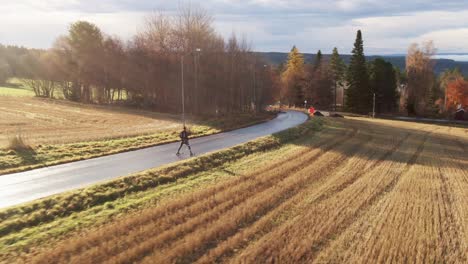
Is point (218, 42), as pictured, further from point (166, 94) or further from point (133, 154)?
point (133, 154)

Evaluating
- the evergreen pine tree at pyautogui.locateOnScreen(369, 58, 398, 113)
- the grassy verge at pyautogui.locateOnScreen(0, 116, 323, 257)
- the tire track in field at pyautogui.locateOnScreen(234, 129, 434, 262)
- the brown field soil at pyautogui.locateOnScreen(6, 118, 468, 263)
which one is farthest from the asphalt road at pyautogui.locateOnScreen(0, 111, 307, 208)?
the evergreen pine tree at pyautogui.locateOnScreen(369, 58, 398, 113)

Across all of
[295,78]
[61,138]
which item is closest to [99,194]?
[61,138]

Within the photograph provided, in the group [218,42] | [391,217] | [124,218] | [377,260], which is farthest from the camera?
[218,42]

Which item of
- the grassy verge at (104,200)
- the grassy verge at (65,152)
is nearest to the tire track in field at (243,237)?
the grassy verge at (104,200)

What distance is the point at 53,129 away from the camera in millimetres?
34844

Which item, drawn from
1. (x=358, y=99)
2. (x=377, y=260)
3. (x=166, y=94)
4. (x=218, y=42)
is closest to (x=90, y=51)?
(x=166, y=94)

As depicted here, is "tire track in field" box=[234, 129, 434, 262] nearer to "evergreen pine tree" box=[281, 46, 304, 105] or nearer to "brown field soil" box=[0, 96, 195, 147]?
"brown field soil" box=[0, 96, 195, 147]

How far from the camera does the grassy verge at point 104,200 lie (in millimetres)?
10477

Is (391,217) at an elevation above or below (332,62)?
below

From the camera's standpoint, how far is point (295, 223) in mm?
11445

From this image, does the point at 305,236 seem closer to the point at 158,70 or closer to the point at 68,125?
the point at 68,125

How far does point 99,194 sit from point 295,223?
22.5 ft

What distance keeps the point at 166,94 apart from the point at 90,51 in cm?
1892

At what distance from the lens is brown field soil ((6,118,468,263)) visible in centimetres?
938
